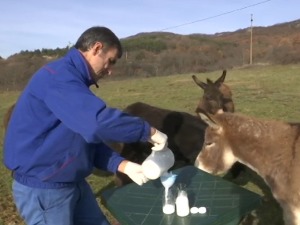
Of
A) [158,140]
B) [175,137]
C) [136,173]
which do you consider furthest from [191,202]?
[175,137]

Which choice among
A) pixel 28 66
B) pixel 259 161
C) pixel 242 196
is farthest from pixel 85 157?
pixel 28 66

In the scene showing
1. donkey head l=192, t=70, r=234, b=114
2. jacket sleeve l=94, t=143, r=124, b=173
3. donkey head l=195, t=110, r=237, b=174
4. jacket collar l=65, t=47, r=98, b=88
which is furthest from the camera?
donkey head l=192, t=70, r=234, b=114

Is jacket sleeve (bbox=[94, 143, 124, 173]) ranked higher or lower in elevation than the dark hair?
lower

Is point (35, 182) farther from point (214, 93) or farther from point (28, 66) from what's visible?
point (28, 66)

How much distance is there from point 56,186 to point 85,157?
28 centimetres

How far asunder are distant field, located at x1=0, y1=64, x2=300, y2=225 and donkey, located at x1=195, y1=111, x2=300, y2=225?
65.5 inches

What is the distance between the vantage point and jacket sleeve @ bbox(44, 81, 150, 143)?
99.1 inches

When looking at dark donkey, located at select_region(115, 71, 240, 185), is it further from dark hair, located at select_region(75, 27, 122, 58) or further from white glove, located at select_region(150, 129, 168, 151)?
dark hair, located at select_region(75, 27, 122, 58)

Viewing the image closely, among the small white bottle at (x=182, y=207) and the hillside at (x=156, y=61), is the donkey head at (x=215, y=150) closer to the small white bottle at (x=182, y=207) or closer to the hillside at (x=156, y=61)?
the small white bottle at (x=182, y=207)

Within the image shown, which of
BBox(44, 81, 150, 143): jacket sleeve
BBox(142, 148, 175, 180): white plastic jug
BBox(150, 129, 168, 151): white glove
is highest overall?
BBox(44, 81, 150, 143): jacket sleeve

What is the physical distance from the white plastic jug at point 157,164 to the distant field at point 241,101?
3.41 meters

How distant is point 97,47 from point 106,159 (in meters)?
1.13

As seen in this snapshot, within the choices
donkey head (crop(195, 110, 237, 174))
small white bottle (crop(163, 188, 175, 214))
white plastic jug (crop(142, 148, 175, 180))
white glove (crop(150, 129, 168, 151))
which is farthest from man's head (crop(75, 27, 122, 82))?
donkey head (crop(195, 110, 237, 174))

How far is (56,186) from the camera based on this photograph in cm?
300
